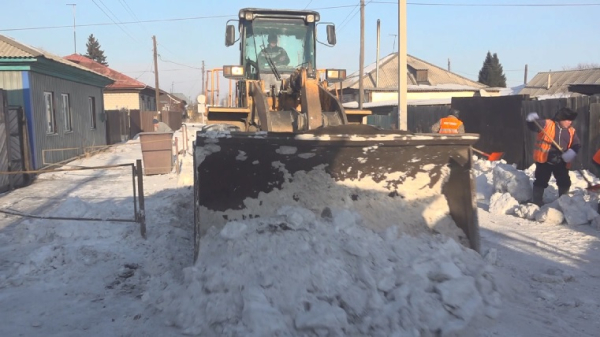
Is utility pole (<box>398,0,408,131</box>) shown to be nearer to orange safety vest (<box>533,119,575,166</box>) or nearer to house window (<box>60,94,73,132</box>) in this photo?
orange safety vest (<box>533,119,575,166</box>)

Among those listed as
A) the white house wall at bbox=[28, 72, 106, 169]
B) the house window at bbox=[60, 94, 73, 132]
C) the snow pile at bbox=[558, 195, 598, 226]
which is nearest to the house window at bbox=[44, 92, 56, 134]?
the white house wall at bbox=[28, 72, 106, 169]

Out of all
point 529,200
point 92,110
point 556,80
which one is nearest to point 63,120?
point 92,110

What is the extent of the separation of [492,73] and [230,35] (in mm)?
60239

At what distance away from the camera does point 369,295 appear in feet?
12.9

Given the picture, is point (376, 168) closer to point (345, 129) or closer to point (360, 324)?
point (345, 129)

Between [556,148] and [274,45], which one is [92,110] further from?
[556,148]

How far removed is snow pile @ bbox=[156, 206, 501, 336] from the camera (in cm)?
376

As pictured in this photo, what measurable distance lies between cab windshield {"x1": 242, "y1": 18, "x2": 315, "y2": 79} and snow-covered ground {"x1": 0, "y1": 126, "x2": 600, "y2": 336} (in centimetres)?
311

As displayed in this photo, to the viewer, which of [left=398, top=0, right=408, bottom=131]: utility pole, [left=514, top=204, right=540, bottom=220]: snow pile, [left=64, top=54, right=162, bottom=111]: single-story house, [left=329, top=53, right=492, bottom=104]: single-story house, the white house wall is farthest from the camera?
[left=329, top=53, right=492, bottom=104]: single-story house

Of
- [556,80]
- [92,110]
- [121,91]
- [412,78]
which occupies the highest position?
[412,78]

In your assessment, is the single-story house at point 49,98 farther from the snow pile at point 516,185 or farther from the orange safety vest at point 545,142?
the orange safety vest at point 545,142

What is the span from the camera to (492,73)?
62875mm

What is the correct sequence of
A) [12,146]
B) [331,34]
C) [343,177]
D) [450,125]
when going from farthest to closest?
[12,146] < [450,125] < [331,34] < [343,177]

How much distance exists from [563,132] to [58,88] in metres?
14.0
